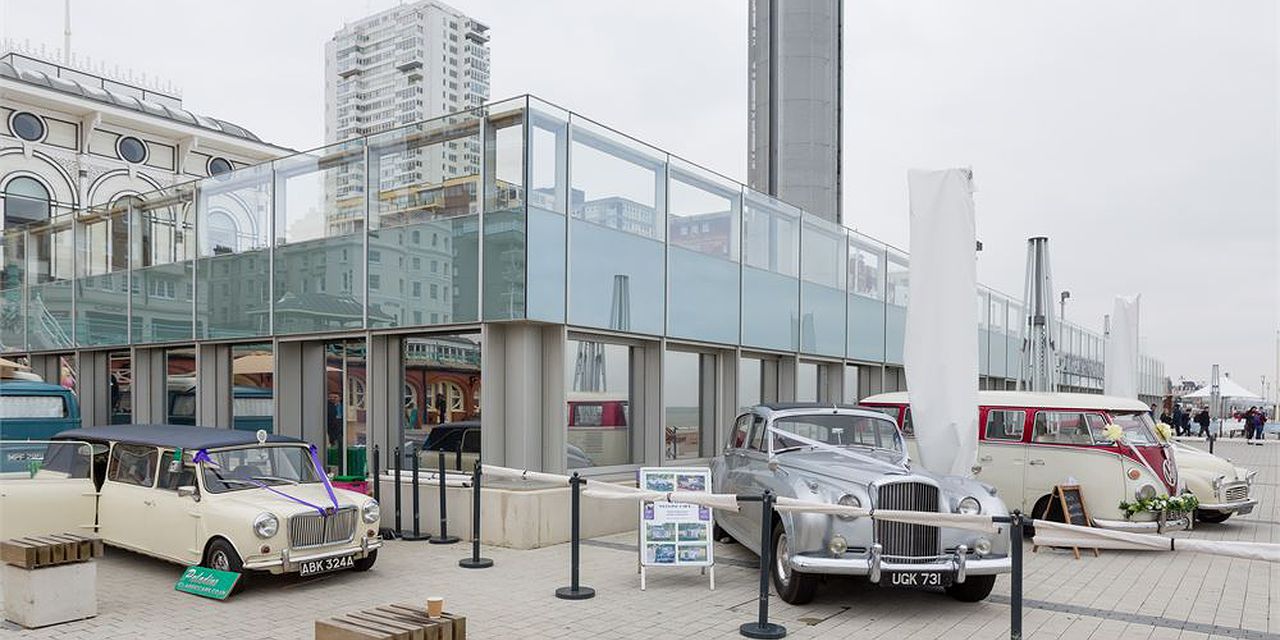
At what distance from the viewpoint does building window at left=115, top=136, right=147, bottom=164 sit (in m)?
33.2

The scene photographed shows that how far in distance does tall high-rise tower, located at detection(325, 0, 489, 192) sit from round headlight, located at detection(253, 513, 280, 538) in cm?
10883

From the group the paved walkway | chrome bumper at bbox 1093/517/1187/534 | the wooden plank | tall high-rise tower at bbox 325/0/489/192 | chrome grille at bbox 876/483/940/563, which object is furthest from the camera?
tall high-rise tower at bbox 325/0/489/192

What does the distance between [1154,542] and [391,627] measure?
4767 mm

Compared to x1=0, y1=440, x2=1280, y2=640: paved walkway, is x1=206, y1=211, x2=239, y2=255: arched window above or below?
above

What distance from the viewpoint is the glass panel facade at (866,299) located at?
65.4ft

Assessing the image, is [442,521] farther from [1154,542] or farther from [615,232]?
[1154,542]

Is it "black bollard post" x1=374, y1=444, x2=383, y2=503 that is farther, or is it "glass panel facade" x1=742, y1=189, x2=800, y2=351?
"glass panel facade" x1=742, y1=189, x2=800, y2=351

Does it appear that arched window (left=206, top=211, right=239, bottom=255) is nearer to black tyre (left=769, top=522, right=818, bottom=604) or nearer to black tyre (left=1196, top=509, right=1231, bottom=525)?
black tyre (left=769, top=522, right=818, bottom=604)

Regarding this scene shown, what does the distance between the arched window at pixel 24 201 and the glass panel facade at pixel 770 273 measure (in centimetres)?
2557

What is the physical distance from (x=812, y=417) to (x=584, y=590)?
128 inches

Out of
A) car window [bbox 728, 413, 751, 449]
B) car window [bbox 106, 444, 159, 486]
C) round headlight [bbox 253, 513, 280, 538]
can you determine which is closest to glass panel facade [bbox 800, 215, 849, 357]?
car window [bbox 728, 413, 751, 449]

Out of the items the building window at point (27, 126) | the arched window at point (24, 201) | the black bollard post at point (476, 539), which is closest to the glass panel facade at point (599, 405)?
the black bollard post at point (476, 539)

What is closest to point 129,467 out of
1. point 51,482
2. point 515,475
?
point 51,482

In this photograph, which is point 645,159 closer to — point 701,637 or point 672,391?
point 672,391
